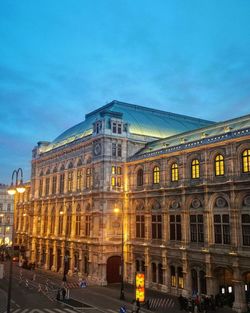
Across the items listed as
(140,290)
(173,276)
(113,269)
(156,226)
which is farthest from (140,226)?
(140,290)

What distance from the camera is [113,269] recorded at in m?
53.0

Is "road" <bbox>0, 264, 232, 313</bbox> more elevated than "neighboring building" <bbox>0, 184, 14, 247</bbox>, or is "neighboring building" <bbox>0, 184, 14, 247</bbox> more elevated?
"neighboring building" <bbox>0, 184, 14, 247</bbox>

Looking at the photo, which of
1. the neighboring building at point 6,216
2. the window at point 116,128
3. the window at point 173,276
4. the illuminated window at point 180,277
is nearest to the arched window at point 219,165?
the illuminated window at point 180,277

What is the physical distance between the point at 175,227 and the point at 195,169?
8.16 m

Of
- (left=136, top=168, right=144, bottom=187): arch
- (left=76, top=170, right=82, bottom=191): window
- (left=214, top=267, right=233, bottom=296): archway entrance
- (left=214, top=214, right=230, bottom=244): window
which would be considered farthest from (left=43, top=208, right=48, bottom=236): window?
(left=214, top=267, right=233, bottom=296): archway entrance

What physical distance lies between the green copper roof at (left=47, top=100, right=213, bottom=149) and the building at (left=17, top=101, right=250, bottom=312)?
0.81ft

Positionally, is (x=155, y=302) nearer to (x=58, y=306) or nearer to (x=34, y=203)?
(x=58, y=306)

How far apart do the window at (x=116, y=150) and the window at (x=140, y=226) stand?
10315mm

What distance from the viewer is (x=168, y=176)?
4759cm

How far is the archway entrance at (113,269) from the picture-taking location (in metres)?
52.5

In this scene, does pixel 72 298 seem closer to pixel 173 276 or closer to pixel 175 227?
pixel 173 276

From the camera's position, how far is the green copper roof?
203 ft

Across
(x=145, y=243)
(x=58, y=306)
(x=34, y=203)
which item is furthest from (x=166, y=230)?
(x=34, y=203)

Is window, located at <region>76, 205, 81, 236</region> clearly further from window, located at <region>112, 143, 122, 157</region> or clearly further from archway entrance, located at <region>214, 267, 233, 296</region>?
archway entrance, located at <region>214, 267, 233, 296</region>
